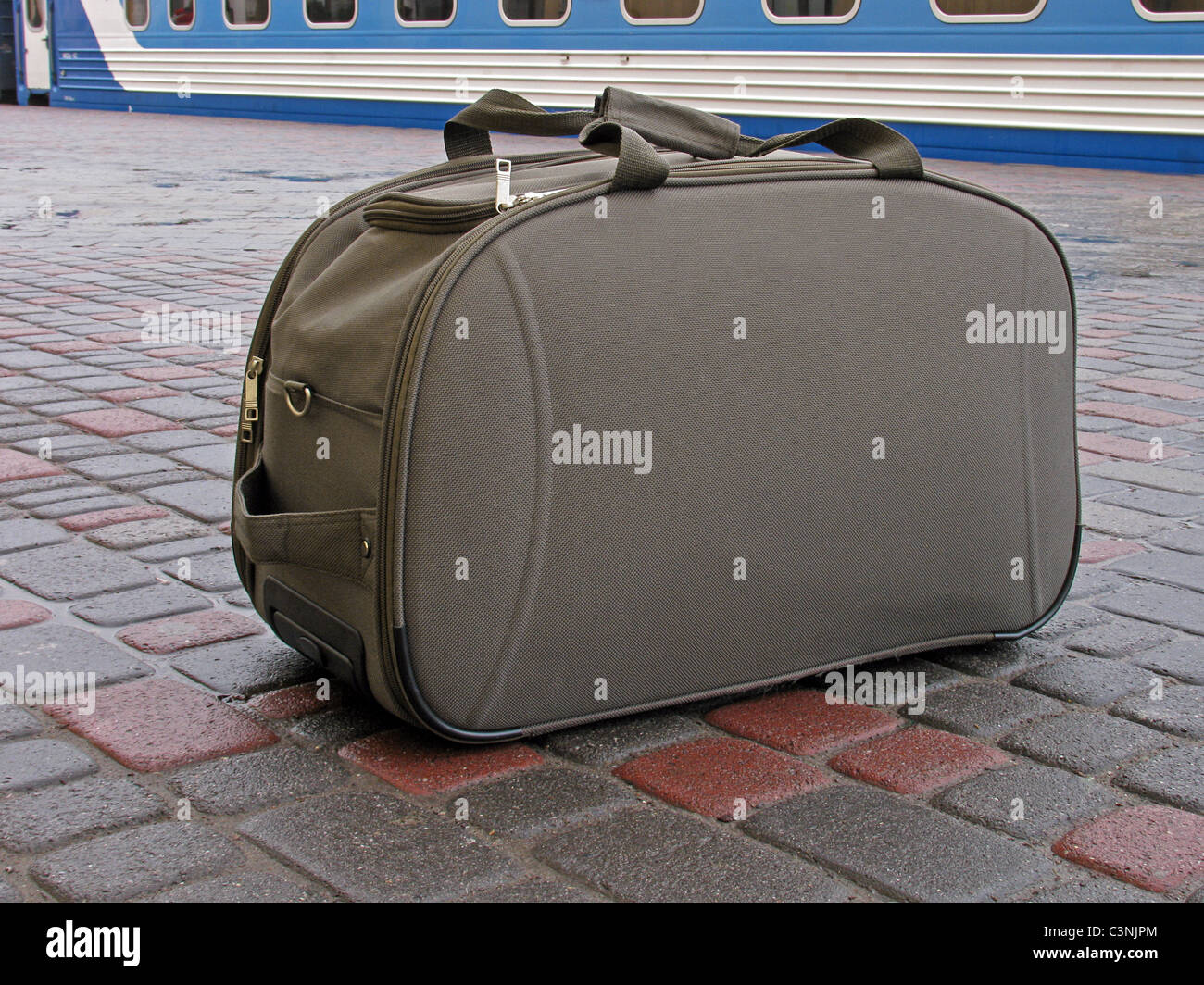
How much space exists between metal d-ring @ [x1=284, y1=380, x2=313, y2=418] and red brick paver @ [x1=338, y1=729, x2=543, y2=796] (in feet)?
1.55

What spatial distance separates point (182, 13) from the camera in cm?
1844

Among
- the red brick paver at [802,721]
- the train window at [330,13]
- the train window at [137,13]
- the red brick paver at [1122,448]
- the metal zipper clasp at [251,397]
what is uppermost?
the train window at [137,13]

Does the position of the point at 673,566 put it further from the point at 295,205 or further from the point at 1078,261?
the point at 295,205

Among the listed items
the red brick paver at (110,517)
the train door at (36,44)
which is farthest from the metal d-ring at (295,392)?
the train door at (36,44)

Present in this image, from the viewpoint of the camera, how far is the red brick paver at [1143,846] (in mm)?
1645

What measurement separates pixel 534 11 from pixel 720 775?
1347 centimetres

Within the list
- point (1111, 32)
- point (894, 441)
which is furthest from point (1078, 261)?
point (894, 441)

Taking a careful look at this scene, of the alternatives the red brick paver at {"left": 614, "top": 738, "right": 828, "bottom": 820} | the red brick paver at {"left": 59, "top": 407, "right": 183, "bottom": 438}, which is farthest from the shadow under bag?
Result: the red brick paver at {"left": 59, "top": 407, "right": 183, "bottom": 438}

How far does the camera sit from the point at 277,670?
2205 mm

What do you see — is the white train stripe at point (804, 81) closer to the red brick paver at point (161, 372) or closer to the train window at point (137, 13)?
the train window at point (137, 13)

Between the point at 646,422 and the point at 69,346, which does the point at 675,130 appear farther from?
the point at 69,346

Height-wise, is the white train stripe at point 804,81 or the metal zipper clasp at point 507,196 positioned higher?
the white train stripe at point 804,81

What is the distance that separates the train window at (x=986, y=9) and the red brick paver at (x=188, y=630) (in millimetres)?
10077

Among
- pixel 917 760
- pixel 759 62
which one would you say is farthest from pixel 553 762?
pixel 759 62
